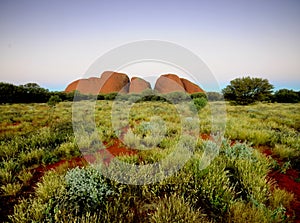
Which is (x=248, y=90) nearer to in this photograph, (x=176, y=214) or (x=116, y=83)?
(x=176, y=214)

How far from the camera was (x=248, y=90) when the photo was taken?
3266cm

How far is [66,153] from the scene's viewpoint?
5.43 m

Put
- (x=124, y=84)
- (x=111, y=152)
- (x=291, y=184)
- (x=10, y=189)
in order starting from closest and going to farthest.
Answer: (x=10, y=189), (x=291, y=184), (x=111, y=152), (x=124, y=84)

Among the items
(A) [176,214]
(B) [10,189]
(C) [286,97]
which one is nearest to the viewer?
(A) [176,214]

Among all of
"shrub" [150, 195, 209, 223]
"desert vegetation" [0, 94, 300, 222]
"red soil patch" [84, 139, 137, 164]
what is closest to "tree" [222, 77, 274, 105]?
"desert vegetation" [0, 94, 300, 222]

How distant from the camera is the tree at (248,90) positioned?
3183 centimetres

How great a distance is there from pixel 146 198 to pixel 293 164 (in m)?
4.41

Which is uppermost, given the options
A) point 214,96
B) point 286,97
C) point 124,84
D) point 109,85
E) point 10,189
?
point 124,84

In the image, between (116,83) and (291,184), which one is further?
(116,83)

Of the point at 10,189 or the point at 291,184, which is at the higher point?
the point at 291,184

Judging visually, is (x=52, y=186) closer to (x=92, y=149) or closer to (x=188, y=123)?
(x=92, y=149)

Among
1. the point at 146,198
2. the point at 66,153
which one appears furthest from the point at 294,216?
the point at 66,153

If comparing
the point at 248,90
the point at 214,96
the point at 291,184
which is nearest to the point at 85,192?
the point at 291,184

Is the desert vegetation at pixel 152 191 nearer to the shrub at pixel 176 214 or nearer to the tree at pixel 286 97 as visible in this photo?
the shrub at pixel 176 214
